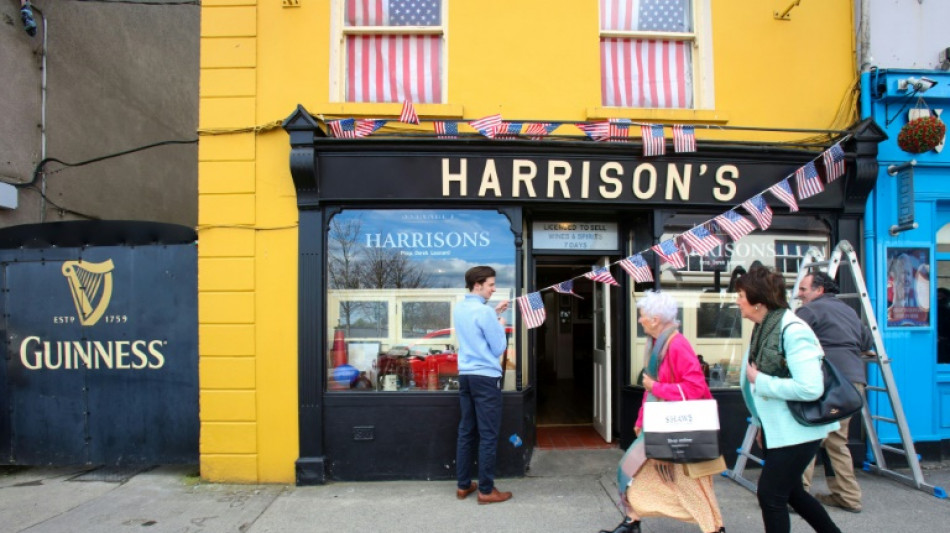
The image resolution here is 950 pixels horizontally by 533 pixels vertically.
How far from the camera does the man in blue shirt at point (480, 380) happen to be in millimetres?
4328

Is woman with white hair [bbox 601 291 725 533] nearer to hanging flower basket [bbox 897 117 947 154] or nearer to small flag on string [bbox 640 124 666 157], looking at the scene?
small flag on string [bbox 640 124 666 157]

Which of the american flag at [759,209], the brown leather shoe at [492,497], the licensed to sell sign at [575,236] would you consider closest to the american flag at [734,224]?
the american flag at [759,209]

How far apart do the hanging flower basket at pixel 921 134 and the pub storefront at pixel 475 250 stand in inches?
10.5

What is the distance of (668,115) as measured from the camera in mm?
5281

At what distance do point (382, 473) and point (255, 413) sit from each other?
1.30 m

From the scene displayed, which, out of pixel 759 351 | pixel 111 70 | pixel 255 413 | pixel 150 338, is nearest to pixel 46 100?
pixel 111 70

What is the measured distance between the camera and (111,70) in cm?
800

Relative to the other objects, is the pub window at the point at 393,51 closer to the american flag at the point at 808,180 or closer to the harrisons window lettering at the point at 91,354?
the harrisons window lettering at the point at 91,354

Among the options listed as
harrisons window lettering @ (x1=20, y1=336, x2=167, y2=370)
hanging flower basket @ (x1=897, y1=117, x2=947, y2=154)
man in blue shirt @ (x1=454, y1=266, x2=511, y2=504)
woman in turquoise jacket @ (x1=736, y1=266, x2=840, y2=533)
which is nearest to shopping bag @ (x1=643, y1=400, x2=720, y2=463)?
woman in turquoise jacket @ (x1=736, y1=266, x2=840, y2=533)

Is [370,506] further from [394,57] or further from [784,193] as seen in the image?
[784,193]

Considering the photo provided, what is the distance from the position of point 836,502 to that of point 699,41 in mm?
4405

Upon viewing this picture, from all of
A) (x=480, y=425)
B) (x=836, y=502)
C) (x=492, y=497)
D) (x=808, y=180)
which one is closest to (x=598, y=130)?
(x=808, y=180)

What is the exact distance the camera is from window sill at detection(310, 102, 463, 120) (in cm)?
512

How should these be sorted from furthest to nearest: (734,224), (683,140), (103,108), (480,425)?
1. (103,108)
2. (734,224)
3. (683,140)
4. (480,425)
